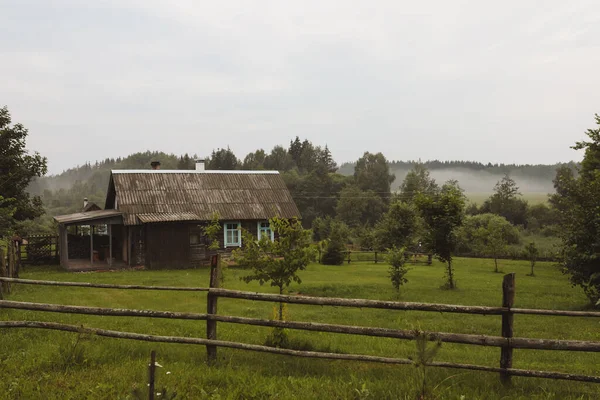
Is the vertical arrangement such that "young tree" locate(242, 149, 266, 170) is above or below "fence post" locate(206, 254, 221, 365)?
above

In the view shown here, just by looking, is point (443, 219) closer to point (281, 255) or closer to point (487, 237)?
point (281, 255)

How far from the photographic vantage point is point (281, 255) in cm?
848

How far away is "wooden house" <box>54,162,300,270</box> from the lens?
23.3 metres

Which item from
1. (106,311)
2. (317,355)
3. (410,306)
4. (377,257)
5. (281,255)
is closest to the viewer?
(410,306)

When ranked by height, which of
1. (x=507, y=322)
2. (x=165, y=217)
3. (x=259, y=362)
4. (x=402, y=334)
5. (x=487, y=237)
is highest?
(x=165, y=217)

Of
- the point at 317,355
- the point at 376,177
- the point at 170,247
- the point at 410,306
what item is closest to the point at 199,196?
the point at 170,247

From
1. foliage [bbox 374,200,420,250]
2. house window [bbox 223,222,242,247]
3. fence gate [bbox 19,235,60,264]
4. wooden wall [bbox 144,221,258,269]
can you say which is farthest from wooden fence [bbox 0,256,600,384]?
foliage [bbox 374,200,420,250]

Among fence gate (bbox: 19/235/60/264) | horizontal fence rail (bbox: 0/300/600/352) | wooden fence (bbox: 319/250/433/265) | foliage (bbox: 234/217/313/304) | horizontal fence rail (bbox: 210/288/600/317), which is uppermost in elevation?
foliage (bbox: 234/217/313/304)

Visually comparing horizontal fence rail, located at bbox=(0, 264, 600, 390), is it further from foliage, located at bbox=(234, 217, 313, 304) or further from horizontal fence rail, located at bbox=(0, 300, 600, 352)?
foliage, located at bbox=(234, 217, 313, 304)

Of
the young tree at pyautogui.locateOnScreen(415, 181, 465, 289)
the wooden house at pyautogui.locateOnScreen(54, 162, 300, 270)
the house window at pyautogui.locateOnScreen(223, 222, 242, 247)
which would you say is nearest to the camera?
the young tree at pyautogui.locateOnScreen(415, 181, 465, 289)

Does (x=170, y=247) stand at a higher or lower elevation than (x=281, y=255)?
lower

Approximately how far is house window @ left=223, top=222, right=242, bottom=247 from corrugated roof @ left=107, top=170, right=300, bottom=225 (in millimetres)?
680

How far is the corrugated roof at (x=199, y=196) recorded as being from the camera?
2558cm

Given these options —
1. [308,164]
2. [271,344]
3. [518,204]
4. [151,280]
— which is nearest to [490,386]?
[271,344]
